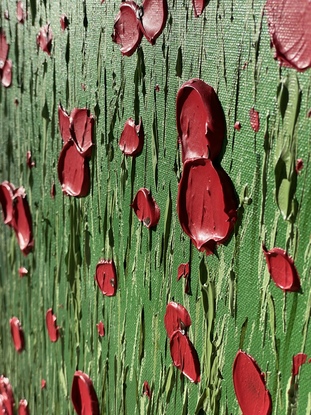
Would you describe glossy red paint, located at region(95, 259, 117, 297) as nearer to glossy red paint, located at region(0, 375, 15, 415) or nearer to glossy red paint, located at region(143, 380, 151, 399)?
glossy red paint, located at region(143, 380, 151, 399)

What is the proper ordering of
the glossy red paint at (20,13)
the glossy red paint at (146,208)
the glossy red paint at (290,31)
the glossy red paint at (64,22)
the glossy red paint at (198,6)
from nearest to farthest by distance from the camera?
1. the glossy red paint at (290,31)
2. the glossy red paint at (198,6)
3. the glossy red paint at (146,208)
4. the glossy red paint at (64,22)
5. the glossy red paint at (20,13)

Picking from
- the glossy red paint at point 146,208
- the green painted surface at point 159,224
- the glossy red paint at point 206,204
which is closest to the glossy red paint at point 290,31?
the green painted surface at point 159,224

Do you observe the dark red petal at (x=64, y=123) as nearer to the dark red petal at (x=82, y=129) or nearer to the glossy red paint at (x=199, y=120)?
the dark red petal at (x=82, y=129)

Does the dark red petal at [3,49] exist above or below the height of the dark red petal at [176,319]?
above

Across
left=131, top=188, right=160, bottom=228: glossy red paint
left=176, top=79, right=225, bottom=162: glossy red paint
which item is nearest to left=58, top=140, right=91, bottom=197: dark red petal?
left=131, top=188, right=160, bottom=228: glossy red paint

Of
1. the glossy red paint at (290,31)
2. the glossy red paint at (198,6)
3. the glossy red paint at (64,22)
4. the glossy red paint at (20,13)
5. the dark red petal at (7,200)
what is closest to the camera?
the glossy red paint at (290,31)

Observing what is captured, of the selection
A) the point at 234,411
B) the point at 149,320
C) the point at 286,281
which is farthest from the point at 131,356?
the point at 286,281
